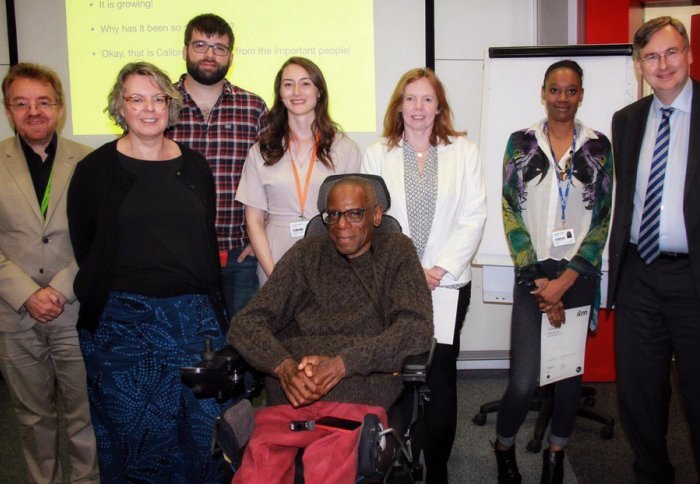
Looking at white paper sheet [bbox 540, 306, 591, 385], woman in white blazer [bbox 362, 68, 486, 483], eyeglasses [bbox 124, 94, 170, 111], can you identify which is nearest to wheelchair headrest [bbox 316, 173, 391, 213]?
woman in white blazer [bbox 362, 68, 486, 483]

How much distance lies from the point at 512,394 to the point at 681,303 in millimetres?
794

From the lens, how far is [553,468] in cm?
277

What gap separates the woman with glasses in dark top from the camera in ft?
7.88

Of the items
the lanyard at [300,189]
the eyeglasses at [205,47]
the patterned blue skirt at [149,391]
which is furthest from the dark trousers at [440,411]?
the eyeglasses at [205,47]

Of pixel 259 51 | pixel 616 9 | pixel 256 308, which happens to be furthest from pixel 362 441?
pixel 616 9

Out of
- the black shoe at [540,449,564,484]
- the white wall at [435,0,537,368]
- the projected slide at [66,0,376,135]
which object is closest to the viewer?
the black shoe at [540,449,564,484]

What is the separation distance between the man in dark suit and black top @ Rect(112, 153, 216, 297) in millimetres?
1748

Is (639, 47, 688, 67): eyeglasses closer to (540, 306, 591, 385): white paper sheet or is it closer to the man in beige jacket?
(540, 306, 591, 385): white paper sheet

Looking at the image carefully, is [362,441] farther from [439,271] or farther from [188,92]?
[188,92]

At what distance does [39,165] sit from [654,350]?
9.05 feet

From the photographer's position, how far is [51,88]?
107 inches

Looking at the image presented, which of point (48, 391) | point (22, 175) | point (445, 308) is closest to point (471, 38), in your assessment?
point (445, 308)

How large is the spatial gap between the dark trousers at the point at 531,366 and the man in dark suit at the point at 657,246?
0.60 ft

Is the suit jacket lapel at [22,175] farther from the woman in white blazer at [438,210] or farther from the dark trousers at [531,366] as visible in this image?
the dark trousers at [531,366]
